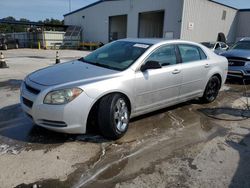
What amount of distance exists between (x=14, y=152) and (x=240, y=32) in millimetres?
33671

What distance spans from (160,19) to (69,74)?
3067cm

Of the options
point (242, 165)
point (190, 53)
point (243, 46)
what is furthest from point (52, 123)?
point (243, 46)

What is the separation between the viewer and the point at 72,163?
132 inches

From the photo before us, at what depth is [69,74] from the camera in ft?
13.3

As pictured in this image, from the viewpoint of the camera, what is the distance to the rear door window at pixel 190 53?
5313 millimetres

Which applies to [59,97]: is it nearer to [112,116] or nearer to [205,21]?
[112,116]

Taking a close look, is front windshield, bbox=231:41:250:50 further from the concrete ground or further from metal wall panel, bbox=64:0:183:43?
metal wall panel, bbox=64:0:183:43

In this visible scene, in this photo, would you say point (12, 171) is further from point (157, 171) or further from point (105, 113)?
point (157, 171)

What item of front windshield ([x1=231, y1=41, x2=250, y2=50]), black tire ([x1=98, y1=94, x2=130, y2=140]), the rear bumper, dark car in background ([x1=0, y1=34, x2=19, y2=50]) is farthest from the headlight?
dark car in background ([x1=0, y1=34, x2=19, y2=50])

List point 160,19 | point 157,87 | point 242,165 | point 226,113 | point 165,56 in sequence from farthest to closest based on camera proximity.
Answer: point 160,19 → point 226,113 → point 165,56 → point 157,87 → point 242,165

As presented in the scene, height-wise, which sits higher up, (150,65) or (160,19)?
(160,19)

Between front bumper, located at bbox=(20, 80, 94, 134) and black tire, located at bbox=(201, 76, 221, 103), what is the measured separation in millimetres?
3437

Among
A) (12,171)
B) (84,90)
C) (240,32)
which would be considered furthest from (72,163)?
A: (240,32)

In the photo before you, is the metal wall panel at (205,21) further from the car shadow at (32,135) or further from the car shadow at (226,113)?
the car shadow at (32,135)
